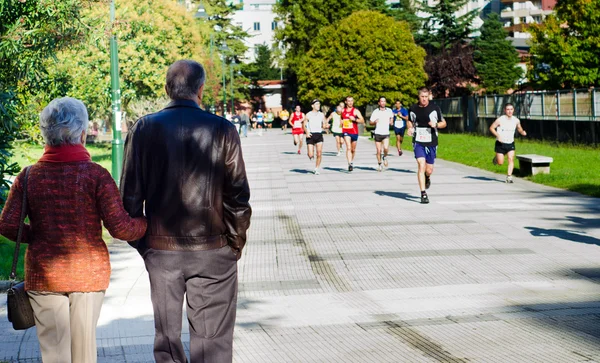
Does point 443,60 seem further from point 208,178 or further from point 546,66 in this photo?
point 208,178

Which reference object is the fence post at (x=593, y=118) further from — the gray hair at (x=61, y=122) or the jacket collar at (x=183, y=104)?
the gray hair at (x=61, y=122)

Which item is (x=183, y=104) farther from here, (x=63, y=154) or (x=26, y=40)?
(x=26, y=40)

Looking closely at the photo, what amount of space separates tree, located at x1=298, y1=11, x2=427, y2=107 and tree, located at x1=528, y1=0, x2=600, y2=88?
8782 mm

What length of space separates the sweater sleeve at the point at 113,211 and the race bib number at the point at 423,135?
11647 millimetres

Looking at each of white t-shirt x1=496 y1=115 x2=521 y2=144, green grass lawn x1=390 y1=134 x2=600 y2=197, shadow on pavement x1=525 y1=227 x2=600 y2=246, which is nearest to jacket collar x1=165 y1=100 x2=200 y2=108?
shadow on pavement x1=525 y1=227 x2=600 y2=246

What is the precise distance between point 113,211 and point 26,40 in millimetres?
6843

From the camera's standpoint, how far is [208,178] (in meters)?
4.41

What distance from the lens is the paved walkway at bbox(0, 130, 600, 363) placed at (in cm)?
620

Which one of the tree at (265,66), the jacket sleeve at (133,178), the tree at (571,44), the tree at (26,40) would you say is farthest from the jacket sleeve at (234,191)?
the tree at (265,66)

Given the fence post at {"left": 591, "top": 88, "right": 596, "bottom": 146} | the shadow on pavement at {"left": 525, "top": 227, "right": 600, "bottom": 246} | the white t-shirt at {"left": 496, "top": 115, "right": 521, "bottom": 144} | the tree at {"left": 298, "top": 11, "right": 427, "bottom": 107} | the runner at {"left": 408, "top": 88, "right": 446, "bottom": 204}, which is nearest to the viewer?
the shadow on pavement at {"left": 525, "top": 227, "right": 600, "bottom": 246}

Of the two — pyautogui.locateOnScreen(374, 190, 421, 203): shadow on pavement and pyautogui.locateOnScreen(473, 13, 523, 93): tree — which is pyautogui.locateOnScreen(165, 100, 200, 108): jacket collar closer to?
pyautogui.locateOnScreen(374, 190, 421, 203): shadow on pavement

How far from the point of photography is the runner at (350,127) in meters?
22.9

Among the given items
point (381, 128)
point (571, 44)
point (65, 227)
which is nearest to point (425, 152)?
point (381, 128)

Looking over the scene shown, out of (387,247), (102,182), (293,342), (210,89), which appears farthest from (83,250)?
(210,89)
